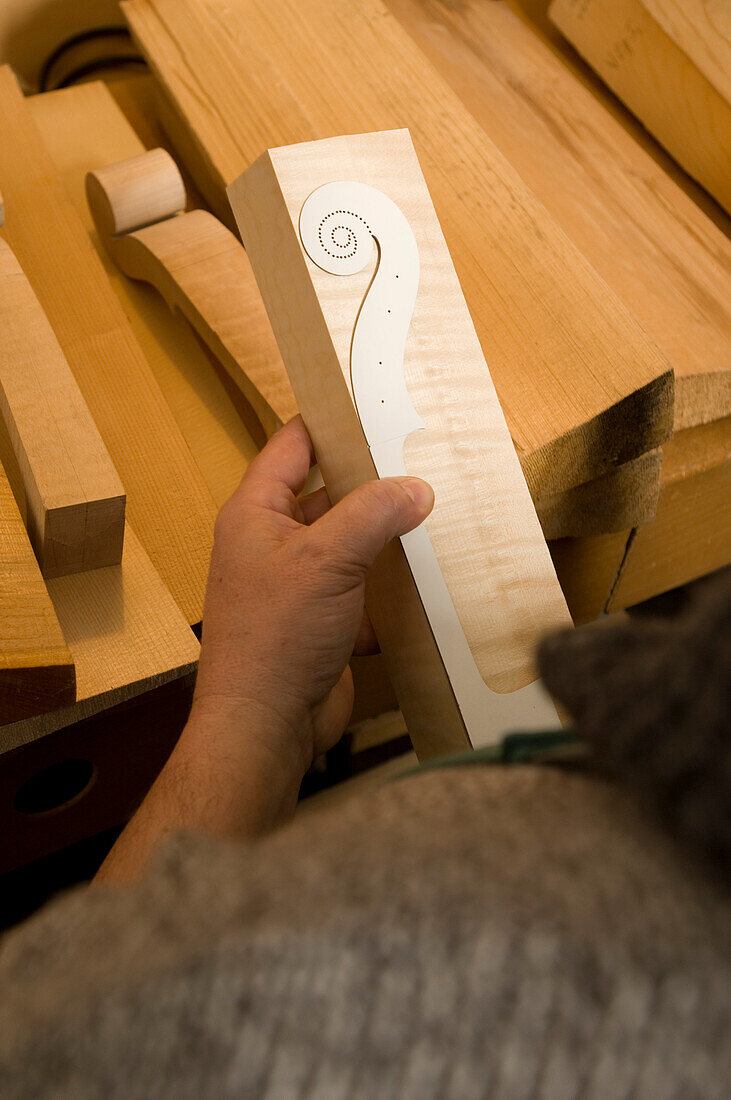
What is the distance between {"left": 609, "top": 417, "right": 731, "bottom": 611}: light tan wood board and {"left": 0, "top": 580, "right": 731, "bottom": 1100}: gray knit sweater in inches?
30.0

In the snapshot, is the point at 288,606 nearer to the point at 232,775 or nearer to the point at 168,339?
the point at 232,775

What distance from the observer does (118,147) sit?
1149 mm

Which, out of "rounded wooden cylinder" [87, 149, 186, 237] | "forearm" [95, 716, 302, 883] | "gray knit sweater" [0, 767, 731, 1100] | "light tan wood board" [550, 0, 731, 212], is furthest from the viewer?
"light tan wood board" [550, 0, 731, 212]

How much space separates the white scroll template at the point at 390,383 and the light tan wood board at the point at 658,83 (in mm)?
680

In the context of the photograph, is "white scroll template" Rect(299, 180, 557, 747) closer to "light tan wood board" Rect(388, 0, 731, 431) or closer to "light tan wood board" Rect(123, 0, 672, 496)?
"light tan wood board" Rect(123, 0, 672, 496)

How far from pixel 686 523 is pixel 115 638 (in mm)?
710

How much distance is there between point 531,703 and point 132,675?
1.05 ft

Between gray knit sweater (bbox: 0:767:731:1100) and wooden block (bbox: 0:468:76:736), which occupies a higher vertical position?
wooden block (bbox: 0:468:76:736)

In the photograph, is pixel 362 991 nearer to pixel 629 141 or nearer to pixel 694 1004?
pixel 694 1004

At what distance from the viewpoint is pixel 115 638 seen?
0.68 metres

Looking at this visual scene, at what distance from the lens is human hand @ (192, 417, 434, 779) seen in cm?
62

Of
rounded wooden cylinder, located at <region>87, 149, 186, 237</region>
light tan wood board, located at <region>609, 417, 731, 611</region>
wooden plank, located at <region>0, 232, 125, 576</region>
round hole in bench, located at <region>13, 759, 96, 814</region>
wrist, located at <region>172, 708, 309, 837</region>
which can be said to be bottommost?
light tan wood board, located at <region>609, 417, 731, 611</region>

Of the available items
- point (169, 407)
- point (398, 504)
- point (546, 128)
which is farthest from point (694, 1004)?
point (546, 128)

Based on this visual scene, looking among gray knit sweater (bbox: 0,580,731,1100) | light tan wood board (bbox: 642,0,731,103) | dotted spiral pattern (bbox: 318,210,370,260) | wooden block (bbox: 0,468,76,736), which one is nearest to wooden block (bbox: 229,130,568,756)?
dotted spiral pattern (bbox: 318,210,370,260)
